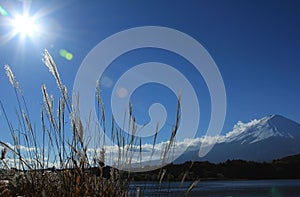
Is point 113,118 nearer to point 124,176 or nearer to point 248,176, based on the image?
point 124,176

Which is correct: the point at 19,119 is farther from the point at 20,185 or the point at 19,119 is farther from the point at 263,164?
the point at 263,164

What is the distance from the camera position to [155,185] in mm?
2629

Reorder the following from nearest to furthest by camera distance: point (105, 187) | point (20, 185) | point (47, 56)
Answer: point (105, 187)
point (47, 56)
point (20, 185)

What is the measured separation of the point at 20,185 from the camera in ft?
10.9

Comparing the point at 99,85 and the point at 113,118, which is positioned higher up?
the point at 99,85

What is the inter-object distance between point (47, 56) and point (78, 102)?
429 mm

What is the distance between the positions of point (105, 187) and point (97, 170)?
46 cm

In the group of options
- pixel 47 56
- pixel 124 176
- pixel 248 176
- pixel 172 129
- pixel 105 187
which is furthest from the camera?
pixel 248 176

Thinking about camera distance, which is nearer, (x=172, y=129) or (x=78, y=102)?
(x=172, y=129)

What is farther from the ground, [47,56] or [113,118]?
[47,56]

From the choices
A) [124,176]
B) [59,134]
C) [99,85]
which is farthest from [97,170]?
[99,85]

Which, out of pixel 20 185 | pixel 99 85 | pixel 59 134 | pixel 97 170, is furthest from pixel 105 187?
pixel 20 185

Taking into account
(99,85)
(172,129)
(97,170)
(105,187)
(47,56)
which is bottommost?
(105,187)

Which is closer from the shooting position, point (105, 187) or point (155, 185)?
point (105, 187)
